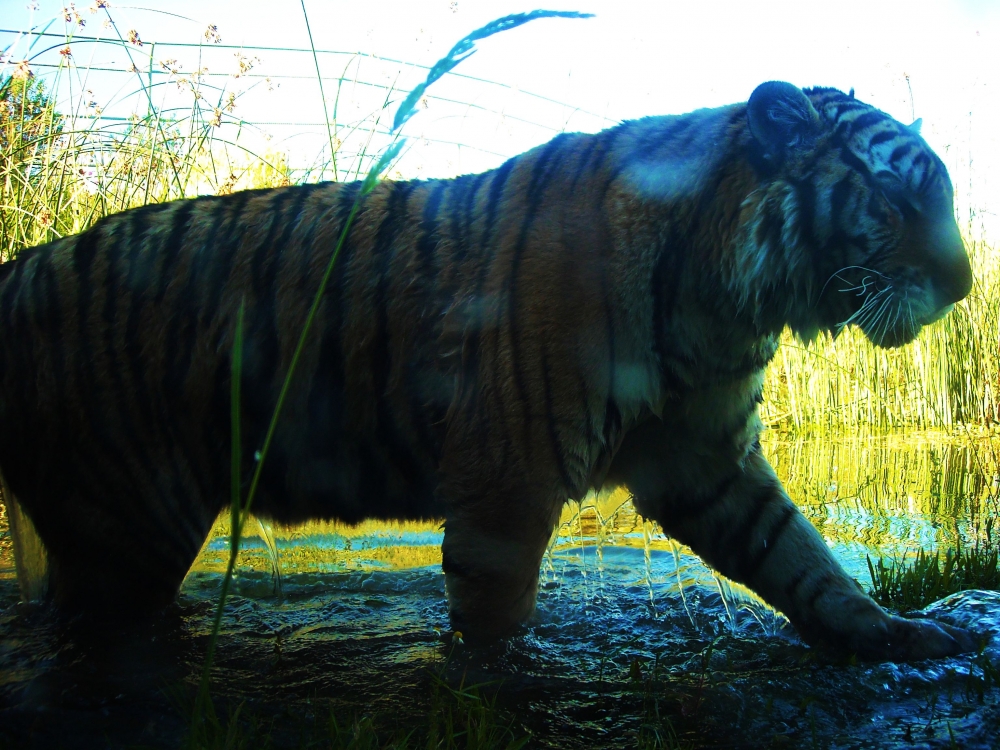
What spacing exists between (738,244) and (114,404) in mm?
1553

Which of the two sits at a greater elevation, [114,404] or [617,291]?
[617,291]

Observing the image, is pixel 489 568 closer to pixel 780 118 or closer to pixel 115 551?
pixel 115 551

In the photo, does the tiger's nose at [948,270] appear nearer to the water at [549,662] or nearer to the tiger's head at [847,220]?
the tiger's head at [847,220]

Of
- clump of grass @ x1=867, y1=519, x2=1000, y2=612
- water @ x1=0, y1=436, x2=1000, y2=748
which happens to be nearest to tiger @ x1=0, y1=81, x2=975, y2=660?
water @ x1=0, y1=436, x2=1000, y2=748

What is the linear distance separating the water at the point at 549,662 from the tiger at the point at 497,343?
0.53ft

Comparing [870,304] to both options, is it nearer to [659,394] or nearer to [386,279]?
[659,394]

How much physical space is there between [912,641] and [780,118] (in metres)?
1.25

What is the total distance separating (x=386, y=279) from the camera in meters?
2.21

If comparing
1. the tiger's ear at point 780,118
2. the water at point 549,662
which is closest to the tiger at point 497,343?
the tiger's ear at point 780,118

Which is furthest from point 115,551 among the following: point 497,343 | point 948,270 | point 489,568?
point 948,270

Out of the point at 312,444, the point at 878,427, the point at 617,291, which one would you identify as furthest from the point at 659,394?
the point at 878,427

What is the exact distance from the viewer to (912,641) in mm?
2062

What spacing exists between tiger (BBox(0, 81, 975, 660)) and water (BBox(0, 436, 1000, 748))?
162mm

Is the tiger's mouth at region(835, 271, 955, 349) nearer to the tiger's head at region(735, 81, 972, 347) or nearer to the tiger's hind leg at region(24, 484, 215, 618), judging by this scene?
the tiger's head at region(735, 81, 972, 347)
